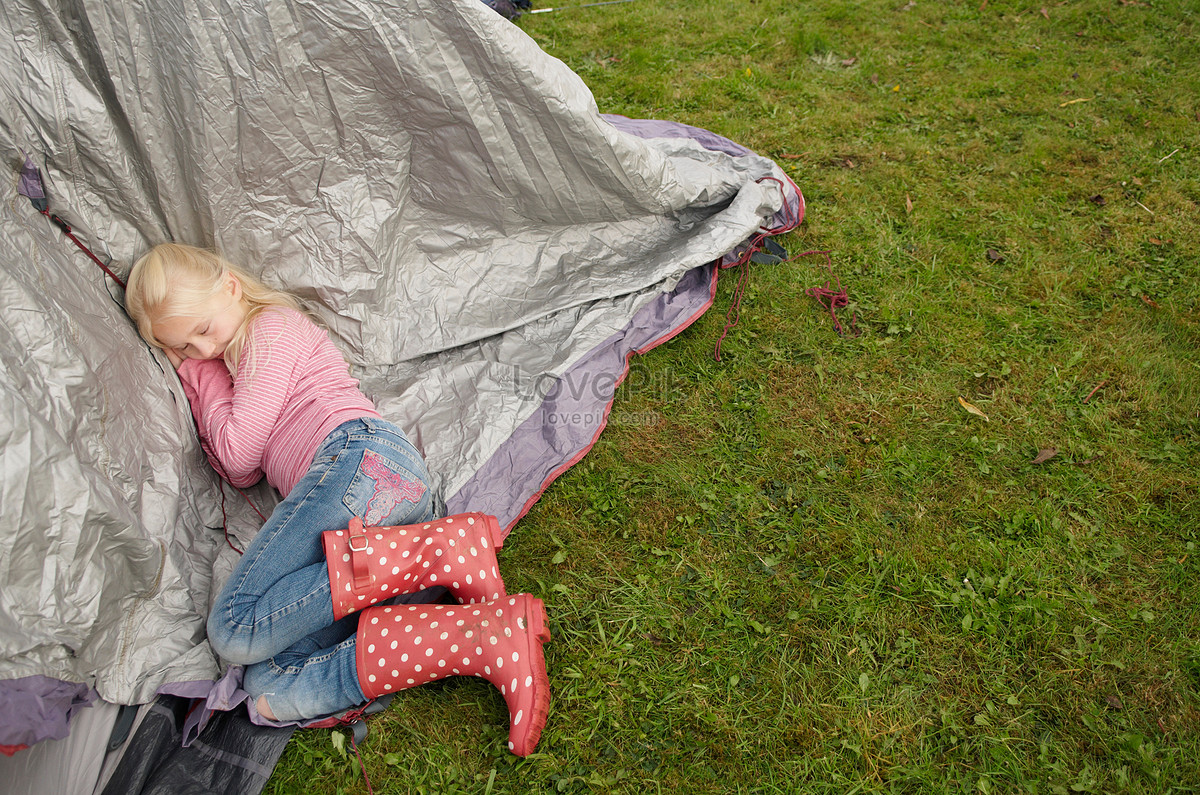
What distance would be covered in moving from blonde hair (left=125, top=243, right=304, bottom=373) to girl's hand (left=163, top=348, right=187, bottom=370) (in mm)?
41

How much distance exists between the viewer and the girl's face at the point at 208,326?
2.44 meters

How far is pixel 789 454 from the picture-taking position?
2.79m

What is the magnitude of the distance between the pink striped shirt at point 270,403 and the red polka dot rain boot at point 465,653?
666 mm

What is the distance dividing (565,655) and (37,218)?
2172 mm

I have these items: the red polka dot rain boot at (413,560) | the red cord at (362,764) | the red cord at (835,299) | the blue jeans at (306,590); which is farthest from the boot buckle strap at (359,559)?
the red cord at (835,299)

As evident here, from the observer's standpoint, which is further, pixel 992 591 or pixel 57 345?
pixel 992 591

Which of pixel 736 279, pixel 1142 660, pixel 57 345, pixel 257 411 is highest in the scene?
pixel 57 345

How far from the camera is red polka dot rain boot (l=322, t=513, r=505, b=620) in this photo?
216 cm

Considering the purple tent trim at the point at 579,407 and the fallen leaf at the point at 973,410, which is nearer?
the purple tent trim at the point at 579,407

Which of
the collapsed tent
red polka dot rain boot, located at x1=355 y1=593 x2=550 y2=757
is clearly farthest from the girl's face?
red polka dot rain boot, located at x1=355 y1=593 x2=550 y2=757

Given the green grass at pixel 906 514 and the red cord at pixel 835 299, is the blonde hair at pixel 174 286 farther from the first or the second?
the red cord at pixel 835 299

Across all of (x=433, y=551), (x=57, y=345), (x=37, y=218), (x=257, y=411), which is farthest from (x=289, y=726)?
(x=37, y=218)

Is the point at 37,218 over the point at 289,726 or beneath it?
over

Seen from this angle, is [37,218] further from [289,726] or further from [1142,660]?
[1142,660]
